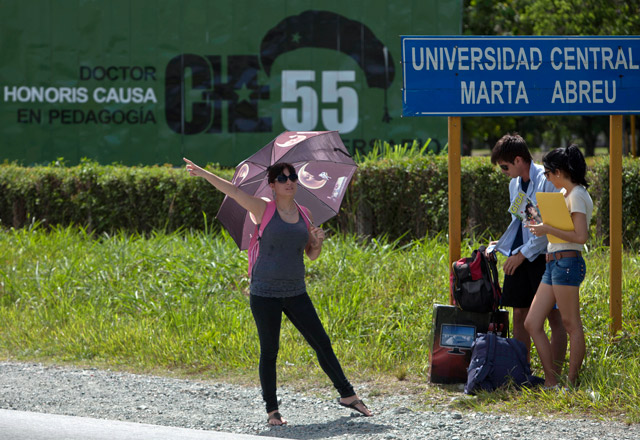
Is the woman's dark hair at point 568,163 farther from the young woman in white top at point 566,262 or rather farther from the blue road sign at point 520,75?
the blue road sign at point 520,75

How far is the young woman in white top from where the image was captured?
5.72 meters

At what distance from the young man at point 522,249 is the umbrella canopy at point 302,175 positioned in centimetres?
111

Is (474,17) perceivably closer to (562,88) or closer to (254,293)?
(562,88)

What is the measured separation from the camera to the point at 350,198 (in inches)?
415

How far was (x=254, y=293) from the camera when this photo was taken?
18.2ft

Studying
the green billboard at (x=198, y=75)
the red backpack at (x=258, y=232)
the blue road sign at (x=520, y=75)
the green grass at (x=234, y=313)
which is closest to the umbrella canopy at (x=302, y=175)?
the red backpack at (x=258, y=232)

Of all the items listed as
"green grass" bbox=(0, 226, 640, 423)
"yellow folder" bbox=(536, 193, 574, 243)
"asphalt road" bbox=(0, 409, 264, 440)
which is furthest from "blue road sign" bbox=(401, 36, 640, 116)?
"asphalt road" bbox=(0, 409, 264, 440)

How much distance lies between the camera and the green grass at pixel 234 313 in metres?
6.54

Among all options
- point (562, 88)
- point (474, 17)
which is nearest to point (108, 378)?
point (562, 88)

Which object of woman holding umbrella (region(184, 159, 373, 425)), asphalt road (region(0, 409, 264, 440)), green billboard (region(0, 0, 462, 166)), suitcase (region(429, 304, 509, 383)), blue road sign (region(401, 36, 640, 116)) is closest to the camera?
asphalt road (region(0, 409, 264, 440))

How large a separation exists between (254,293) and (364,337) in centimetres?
228

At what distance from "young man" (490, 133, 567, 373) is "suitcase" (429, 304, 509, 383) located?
16cm

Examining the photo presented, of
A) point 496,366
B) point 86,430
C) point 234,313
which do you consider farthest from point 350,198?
point 86,430

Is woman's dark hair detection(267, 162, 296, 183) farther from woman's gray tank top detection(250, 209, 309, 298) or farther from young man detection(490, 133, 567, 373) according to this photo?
young man detection(490, 133, 567, 373)
